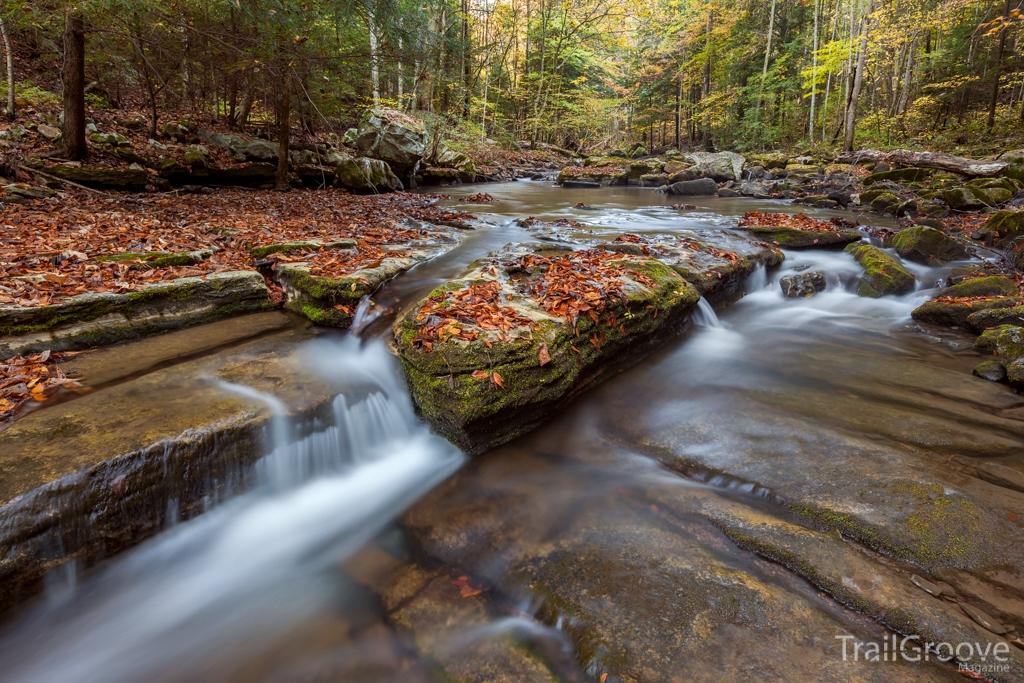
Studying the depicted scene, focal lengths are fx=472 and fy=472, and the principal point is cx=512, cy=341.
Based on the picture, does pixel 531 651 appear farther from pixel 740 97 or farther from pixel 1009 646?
pixel 740 97

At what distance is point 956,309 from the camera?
5.71 metres

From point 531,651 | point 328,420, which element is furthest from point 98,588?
point 531,651

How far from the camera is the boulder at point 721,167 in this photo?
20.1m

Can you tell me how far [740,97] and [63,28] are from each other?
3312 cm

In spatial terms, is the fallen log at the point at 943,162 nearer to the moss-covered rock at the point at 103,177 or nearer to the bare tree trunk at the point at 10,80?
the moss-covered rock at the point at 103,177

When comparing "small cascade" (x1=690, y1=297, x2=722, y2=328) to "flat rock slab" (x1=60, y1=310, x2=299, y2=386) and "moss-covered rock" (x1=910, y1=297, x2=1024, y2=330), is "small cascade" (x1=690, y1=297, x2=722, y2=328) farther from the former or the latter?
"flat rock slab" (x1=60, y1=310, x2=299, y2=386)

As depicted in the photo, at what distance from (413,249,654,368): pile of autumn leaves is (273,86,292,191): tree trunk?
26.2 feet

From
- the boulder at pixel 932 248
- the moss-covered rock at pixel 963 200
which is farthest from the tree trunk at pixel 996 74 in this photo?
Result: the boulder at pixel 932 248

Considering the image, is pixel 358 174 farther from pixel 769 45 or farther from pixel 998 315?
pixel 769 45

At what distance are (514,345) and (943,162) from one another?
17.9m

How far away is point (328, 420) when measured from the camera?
3773 mm

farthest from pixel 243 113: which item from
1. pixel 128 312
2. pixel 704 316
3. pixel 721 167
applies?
pixel 721 167

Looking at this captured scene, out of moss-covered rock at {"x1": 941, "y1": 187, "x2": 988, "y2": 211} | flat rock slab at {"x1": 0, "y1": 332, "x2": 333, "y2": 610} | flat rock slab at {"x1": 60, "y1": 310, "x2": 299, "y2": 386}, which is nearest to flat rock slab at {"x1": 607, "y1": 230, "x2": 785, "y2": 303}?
flat rock slab at {"x1": 60, "y1": 310, "x2": 299, "y2": 386}

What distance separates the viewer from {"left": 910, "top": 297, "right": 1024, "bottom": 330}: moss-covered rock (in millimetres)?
5539
